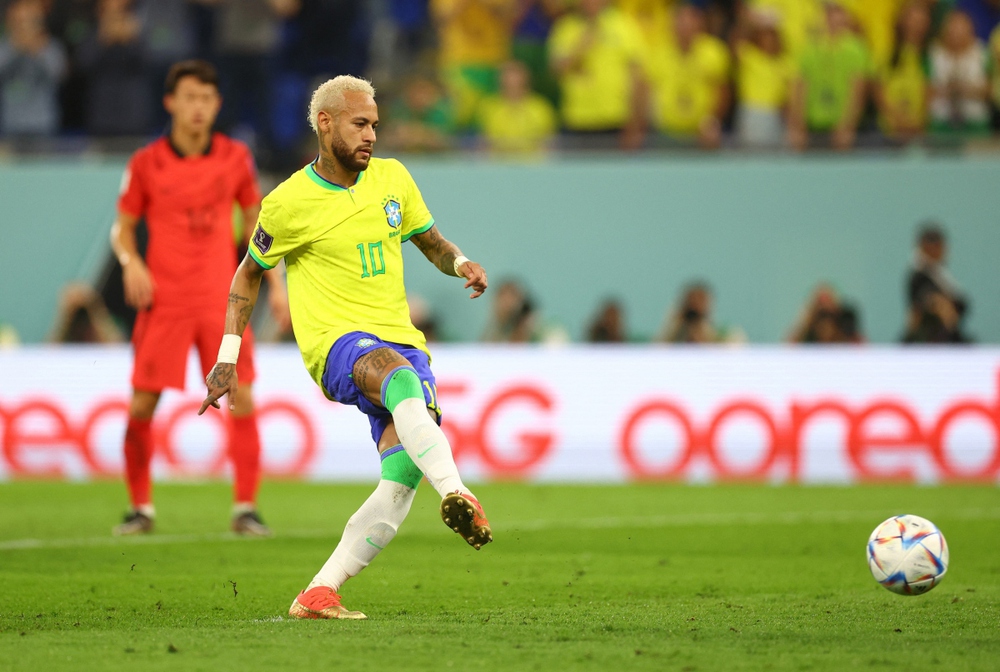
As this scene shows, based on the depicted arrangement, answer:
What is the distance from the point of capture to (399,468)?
618 centimetres

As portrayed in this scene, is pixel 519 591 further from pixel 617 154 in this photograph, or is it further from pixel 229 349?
pixel 617 154

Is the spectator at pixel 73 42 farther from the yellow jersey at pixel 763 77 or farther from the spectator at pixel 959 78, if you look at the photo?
the spectator at pixel 959 78

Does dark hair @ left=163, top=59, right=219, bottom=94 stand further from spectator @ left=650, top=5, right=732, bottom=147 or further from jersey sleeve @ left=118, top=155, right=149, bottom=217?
spectator @ left=650, top=5, right=732, bottom=147

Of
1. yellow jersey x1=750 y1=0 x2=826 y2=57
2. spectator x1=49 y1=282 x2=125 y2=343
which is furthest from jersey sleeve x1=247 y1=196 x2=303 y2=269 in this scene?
yellow jersey x1=750 y1=0 x2=826 y2=57

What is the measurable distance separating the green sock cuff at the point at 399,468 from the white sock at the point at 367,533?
26 millimetres

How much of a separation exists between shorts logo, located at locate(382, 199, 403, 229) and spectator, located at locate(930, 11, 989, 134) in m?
10.8

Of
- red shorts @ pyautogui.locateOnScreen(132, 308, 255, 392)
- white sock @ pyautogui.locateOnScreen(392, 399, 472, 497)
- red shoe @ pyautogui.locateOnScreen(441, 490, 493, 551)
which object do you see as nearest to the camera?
red shoe @ pyautogui.locateOnScreen(441, 490, 493, 551)

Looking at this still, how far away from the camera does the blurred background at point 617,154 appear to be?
15.6m

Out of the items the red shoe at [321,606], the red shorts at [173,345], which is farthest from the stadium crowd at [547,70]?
the red shoe at [321,606]

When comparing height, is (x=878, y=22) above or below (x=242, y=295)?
above

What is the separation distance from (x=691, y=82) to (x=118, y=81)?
244 inches

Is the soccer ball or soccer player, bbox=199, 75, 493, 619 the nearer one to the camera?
soccer player, bbox=199, 75, 493, 619

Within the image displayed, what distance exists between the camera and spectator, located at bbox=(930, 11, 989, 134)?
15633 millimetres

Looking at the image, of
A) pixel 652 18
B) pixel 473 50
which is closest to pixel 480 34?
pixel 473 50
